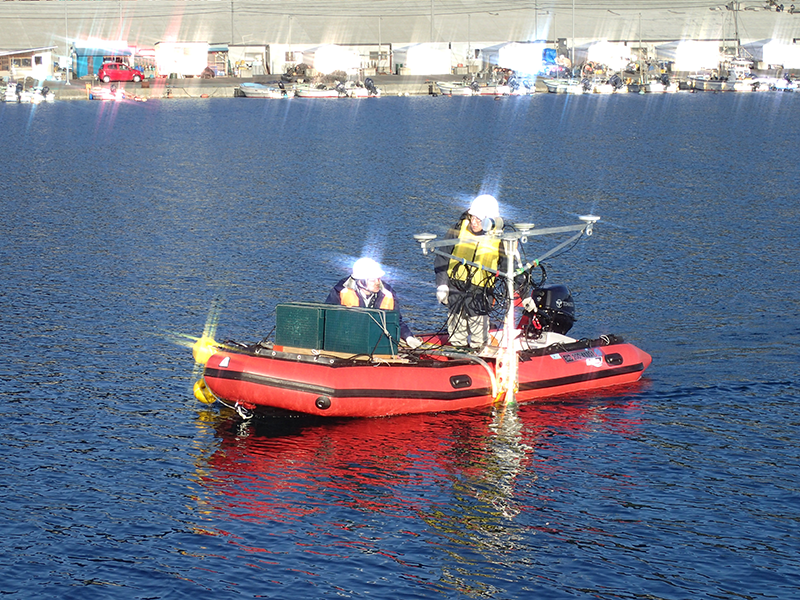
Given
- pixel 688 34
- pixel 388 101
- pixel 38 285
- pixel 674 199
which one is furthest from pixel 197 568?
pixel 688 34

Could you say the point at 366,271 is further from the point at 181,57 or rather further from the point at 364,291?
the point at 181,57

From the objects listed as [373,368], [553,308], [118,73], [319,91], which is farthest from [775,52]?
[373,368]

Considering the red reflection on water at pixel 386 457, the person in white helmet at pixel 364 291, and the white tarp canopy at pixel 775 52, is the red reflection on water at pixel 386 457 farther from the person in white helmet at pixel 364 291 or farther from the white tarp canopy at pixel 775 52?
the white tarp canopy at pixel 775 52

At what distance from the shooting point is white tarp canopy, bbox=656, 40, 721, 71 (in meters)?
135

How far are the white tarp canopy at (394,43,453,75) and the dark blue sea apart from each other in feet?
275

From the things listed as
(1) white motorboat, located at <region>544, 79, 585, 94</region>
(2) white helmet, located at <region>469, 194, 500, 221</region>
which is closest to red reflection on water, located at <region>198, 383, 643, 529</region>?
(2) white helmet, located at <region>469, 194, 500, 221</region>

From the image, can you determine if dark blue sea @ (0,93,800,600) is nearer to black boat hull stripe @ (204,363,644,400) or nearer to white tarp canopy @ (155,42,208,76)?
black boat hull stripe @ (204,363,644,400)

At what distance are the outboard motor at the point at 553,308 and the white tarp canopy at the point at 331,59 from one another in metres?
109

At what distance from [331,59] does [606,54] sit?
3243cm

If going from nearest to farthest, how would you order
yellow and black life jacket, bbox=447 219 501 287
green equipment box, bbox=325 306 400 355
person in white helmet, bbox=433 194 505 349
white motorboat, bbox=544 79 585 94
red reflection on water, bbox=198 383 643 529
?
1. red reflection on water, bbox=198 383 643 529
2. green equipment box, bbox=325 306 400 355
3. person in white helmet, bbox=433 194 505 349
4. yellow and black life jacket, bbox=447 219 501 287
5. white motorboat, bbox=544 79 585 94

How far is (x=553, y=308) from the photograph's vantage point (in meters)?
21.5

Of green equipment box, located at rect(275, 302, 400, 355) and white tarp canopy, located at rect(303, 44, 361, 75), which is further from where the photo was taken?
white tarp canopy, located at rect(303, 44, 361, 75)

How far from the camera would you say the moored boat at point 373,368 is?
718 inches

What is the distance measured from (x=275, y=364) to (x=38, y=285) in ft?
44.8
